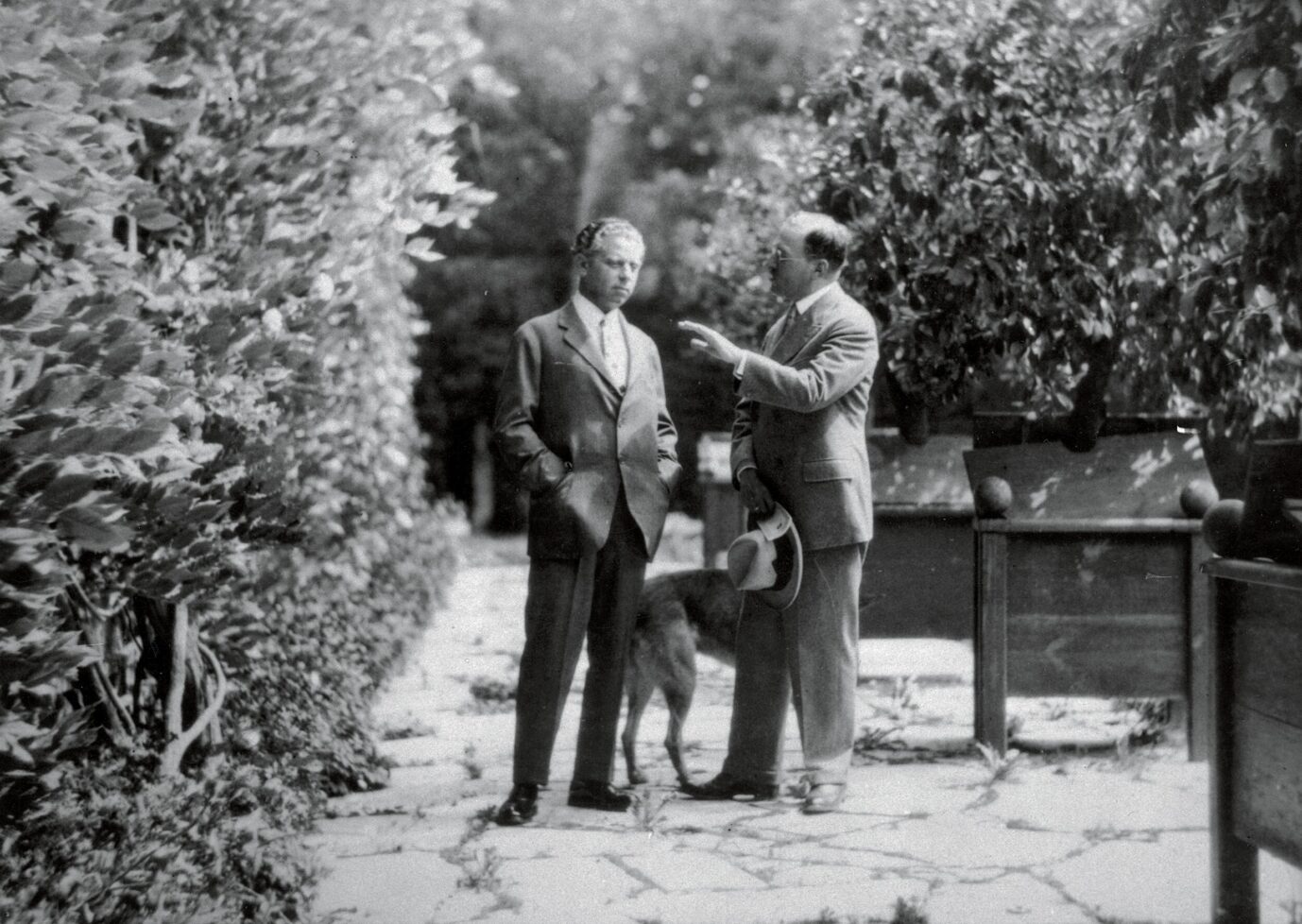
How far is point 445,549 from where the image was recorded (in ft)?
45.5

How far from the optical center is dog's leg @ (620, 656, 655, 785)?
543cm

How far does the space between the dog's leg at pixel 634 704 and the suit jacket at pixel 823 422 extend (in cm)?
81

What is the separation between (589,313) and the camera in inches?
202

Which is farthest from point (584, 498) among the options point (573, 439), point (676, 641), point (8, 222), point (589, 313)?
point (8, 222)

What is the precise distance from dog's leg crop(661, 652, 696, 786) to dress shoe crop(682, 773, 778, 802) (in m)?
0.06

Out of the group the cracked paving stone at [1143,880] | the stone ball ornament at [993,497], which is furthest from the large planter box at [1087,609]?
the cracked paving stone at [1143,880]

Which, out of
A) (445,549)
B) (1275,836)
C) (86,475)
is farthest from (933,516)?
(445,549)

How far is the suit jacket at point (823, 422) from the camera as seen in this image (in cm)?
500

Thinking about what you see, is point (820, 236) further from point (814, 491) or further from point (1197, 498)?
point (1197, 498)

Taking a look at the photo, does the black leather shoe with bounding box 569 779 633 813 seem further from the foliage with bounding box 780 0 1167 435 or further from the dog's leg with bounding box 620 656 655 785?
the foliage with bounding box 780 0 1167 435

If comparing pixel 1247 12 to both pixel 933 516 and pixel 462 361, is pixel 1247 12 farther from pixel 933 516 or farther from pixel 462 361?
pixel 462 361

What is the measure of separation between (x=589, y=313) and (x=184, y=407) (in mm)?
1721

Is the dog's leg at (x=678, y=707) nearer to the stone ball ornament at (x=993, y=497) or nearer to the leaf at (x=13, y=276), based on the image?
the stone ball ornament at (x=993, y=497)

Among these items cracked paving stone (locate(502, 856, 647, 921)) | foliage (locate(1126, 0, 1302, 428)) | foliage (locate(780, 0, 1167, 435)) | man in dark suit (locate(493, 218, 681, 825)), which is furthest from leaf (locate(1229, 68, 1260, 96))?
foliage (locate(780, 0, 1167, 435))
